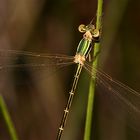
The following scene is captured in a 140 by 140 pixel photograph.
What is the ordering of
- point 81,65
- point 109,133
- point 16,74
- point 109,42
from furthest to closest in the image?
point 109,133 < point 109,42 < point 16,74 < point 81,65

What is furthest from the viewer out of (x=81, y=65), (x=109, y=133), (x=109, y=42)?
(x=109, y=133)

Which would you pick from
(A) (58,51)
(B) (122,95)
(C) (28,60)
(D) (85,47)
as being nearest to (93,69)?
(B) (122,95)

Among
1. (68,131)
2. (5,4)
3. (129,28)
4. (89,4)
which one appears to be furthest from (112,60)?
(5,4)

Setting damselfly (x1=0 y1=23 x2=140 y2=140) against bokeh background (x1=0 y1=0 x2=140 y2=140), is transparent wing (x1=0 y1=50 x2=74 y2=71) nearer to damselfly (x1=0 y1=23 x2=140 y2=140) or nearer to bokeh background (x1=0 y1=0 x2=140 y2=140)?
damselfly (x1=0 y1=23 x2=140 y2=140)

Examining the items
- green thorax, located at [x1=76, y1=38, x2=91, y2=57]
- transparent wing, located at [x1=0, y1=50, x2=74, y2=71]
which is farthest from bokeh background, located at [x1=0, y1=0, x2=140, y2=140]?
green thorax, located at [x1=76, y1=38, x2=91, y2=57]

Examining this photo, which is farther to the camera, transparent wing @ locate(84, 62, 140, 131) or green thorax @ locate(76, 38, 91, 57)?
green thorax @ locate(76, 38, 91, 57)

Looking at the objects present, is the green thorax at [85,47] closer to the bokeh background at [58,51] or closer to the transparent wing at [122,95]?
the transparent wing at [122,95]

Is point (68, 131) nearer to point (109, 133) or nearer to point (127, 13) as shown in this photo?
point (109, 133)
